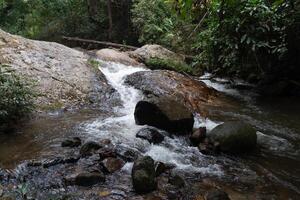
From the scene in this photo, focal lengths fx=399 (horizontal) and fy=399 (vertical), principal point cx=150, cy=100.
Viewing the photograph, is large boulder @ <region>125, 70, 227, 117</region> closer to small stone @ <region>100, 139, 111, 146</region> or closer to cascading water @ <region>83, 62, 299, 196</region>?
cascading water @ <region>83, 62, 299, 196</region>

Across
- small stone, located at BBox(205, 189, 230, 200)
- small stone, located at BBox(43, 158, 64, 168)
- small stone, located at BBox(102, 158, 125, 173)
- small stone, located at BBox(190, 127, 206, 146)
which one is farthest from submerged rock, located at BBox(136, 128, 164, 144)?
small stone, located at BBox(205, 189, 230, 200)

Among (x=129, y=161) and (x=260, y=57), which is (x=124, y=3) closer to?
(x=260, y=57)

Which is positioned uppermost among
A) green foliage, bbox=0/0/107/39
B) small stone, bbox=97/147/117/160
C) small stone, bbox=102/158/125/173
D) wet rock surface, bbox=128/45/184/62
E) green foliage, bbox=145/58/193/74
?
green foliage, bbox=0/0/107/39

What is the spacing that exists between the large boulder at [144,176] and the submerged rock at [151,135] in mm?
1600

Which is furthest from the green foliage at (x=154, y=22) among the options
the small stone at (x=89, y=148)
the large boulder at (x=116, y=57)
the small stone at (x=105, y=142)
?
the small stone at (x=89, y=148)

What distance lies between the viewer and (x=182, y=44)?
16.0 meters

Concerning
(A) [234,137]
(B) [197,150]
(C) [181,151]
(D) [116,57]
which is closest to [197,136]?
(B) [197,150]

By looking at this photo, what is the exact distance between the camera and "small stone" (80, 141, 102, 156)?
6.68 meters

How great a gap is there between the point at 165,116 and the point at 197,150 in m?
1.05

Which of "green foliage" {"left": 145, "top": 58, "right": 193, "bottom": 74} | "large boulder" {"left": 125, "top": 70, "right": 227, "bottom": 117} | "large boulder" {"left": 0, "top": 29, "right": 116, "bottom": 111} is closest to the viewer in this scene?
"large boulder" {"left": 0, "top": 29, "right": 116, "bottom": 111}

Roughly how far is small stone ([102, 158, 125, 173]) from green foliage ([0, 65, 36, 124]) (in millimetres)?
2572

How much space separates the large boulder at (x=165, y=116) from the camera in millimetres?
7941

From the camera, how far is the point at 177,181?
5867 millimetres

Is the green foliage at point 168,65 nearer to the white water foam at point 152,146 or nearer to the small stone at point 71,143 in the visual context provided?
the white water foam at point 152,146
